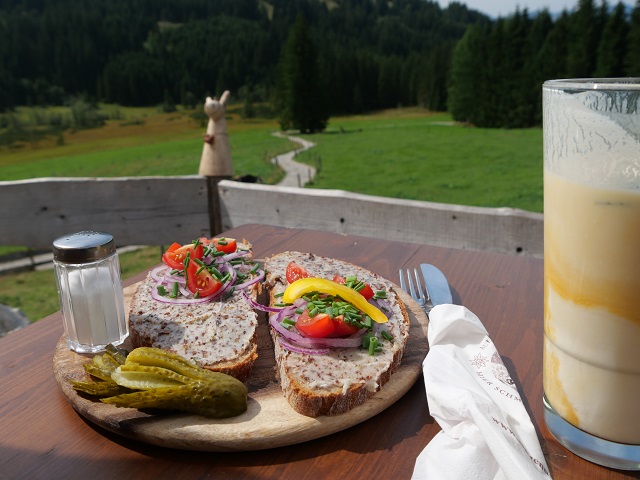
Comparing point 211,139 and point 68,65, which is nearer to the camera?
point 211,139

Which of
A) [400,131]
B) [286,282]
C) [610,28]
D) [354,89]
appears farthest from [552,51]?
[286,282]

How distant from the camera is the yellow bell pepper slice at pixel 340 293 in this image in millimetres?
1549

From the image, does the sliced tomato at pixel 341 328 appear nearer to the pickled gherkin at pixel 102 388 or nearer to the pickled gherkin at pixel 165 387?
the pickled gherkin at pixel 165 387

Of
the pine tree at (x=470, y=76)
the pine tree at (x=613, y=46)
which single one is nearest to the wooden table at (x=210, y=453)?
the pine tree at (x=613, y=46)

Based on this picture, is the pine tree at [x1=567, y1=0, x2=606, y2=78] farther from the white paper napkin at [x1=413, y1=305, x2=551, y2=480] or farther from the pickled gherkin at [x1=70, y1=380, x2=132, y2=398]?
the pickled gherkin at [x1=70, y1=380, x2=132, y2=398]

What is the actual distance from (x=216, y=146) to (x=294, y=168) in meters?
14.6

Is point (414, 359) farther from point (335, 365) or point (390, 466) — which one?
point (390, 466)

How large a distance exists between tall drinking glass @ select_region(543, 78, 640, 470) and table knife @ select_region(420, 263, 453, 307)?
688 mm

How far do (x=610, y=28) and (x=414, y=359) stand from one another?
2694cm

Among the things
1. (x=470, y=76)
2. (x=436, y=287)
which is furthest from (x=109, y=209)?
(x=470, y=76)

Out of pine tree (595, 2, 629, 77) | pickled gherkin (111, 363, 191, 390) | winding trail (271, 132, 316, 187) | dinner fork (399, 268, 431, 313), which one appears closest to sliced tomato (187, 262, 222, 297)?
pickled gherkin (111, 363, 191, 390)

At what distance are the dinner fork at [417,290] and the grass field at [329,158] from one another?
28.2ft

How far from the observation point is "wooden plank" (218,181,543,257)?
3295mm

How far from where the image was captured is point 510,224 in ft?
10.8
